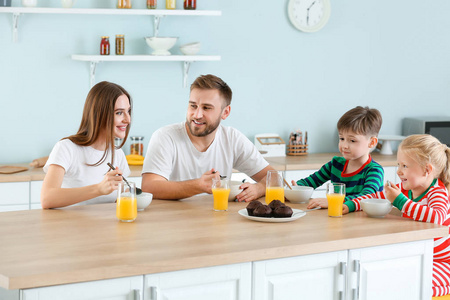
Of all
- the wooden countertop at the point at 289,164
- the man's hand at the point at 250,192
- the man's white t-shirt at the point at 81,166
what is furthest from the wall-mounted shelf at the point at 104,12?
the man's hand at the point at 250,192

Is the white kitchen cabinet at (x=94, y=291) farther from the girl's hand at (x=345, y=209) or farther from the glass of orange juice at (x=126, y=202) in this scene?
the girl's hand at (x=345, y=209)

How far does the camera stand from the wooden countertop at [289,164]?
13.0 ft

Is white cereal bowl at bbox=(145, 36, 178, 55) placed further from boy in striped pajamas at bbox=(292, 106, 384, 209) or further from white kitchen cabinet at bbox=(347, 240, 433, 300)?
white kitchen cabinet at bbox=(347, 240, 433, 300)

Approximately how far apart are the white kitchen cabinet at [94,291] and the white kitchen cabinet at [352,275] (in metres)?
0.42

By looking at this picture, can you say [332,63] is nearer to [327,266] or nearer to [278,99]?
[278,99]

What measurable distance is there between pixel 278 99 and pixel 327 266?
9.51ft

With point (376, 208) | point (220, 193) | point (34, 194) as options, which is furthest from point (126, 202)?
point (34, 194)

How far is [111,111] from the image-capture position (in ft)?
9.57

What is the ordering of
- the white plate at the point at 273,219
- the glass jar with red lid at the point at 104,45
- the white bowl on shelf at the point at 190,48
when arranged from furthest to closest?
the white bowl on shelf at the point at 190,48
the glass jar with red lid at the point at 104,45
the white plate at the point at 273,219

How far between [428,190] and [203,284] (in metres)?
1.11

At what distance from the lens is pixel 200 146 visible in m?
3.29

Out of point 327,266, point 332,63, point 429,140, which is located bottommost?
point 327,266

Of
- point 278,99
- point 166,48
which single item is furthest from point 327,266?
point 278,99

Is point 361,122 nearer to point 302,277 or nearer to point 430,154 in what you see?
point 430,154
